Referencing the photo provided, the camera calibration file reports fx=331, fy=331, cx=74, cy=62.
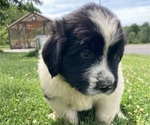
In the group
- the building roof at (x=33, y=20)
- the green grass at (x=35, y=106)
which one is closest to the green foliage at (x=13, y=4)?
the building roof at (x=33, y=20)

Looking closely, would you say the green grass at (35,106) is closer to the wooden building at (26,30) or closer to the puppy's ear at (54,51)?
the puppy's ear at (54,51)

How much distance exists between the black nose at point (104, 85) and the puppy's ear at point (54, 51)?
20.2 inches

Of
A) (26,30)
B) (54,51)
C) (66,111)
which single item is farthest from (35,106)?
(26,30)

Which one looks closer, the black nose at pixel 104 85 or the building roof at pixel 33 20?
the black nose at pixel 104 85

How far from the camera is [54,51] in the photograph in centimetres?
332

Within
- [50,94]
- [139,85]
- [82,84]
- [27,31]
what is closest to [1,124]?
[50,94]

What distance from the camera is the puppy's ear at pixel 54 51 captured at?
10.9 ft

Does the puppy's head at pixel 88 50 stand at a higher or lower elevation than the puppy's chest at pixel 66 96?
higher

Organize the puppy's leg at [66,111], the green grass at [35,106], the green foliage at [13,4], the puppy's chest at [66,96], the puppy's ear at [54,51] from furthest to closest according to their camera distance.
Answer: the green foliage at [13,4] < the green grass at [35,106] < the puppy's leg at [66,111] < the puppy's chest at [66,96] < the puppy's ear at [54,51]

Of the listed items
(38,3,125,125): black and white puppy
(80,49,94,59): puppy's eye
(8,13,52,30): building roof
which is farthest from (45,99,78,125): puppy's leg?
(8,13,52,30): building roof

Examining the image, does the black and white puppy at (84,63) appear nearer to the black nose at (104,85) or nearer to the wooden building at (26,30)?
the black nose at (104,85)

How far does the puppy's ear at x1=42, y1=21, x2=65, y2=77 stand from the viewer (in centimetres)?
332

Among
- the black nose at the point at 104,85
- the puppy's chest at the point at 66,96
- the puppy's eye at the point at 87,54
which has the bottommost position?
the puppy's chest at the point at 66,96

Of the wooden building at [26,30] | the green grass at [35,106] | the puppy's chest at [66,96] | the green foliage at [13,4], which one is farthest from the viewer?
the wooden building at [26,30]
